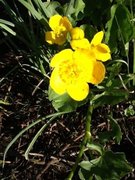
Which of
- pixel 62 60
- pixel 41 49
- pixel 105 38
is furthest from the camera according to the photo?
pixel 41 49

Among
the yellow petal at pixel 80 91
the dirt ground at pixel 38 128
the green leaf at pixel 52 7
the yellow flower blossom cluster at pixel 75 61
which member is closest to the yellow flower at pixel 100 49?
the yellow flower blossom cluster at pixel 75 61

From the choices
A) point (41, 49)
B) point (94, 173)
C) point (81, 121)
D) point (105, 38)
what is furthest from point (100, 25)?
point (94, 173)

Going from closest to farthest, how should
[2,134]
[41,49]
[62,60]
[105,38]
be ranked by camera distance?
→ [62,60]
[105,38]
[41,49]
[2,134]

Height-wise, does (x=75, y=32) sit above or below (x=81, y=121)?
above

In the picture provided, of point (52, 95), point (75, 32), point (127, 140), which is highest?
point (75, 32)

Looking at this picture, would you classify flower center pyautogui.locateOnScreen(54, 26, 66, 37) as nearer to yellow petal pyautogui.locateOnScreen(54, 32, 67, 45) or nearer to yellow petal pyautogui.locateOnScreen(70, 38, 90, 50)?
yellow petal pyautogui.locateOnScreen(54, 32, 67, 45)

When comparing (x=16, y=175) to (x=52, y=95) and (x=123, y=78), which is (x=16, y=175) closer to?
(x=52, y=95)

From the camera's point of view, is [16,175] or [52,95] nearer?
[52,95]
